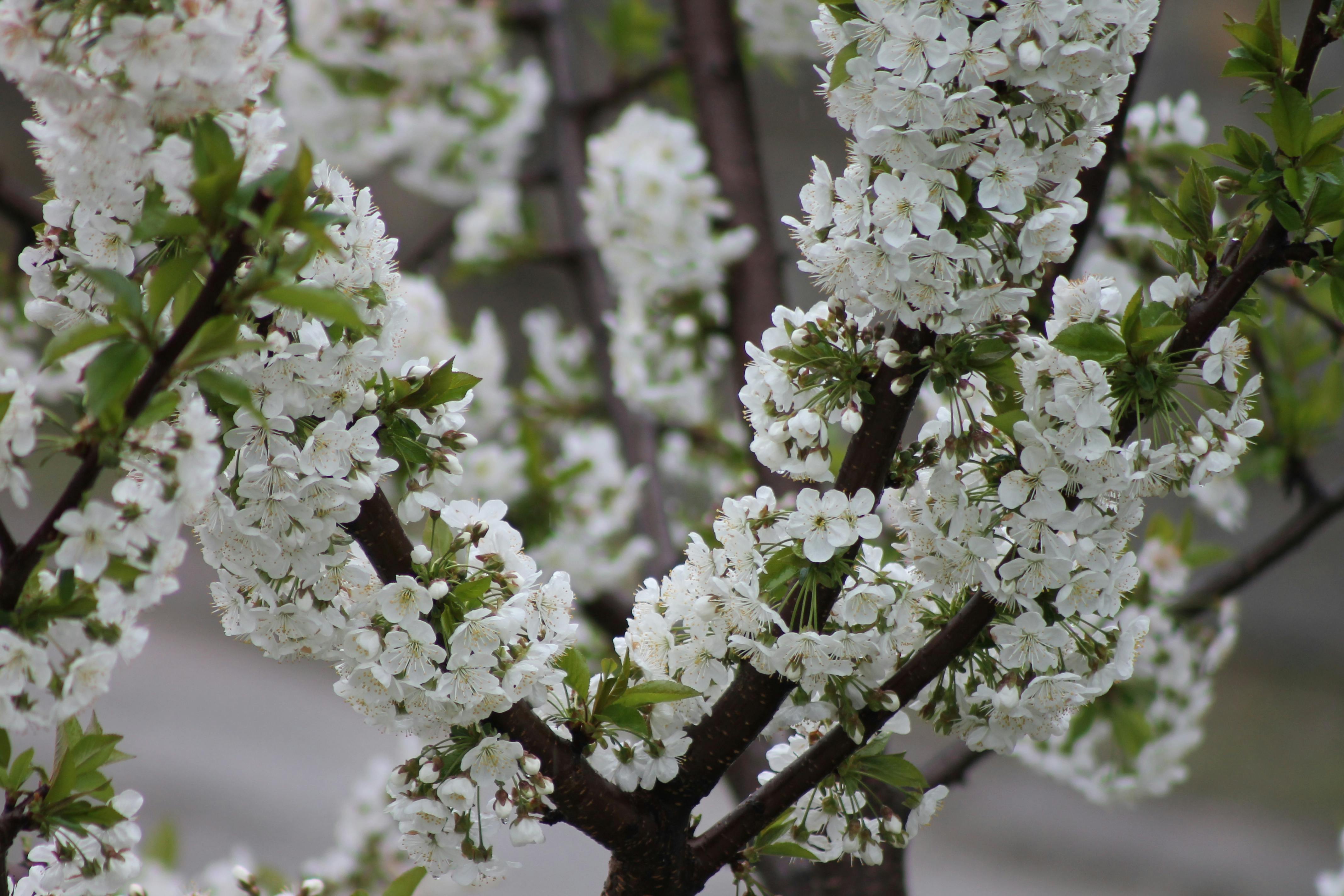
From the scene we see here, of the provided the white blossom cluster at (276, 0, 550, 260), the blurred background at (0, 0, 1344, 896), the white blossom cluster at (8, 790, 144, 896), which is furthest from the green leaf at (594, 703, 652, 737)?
the blurred background at (0, 0, 1344, 896)

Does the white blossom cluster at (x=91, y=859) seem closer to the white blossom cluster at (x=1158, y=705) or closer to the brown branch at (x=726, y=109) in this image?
the white blossom cluster at (x=1158, y=705)

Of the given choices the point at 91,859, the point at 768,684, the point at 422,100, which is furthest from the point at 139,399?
the point at 422,100

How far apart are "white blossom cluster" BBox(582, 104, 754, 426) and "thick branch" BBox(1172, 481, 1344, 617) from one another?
119 cm

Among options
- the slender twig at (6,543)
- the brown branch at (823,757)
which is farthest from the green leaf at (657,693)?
the slender twig at (6,543)

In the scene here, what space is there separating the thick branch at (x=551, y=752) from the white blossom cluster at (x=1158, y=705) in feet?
4.30

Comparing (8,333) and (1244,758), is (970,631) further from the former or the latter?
(1244,758)

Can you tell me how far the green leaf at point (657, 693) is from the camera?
102 cm

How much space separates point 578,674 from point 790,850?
0.29 metres

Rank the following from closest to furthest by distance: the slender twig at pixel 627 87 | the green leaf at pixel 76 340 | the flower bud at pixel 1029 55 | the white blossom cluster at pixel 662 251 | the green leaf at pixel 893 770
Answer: the green leaf at pixel 76 340 → the flower bud at pixel 1029 55 → the green leaf at pixel 893 770 → the white blossom cluster at pixel 662 251 → the slender twig at pixel 627 87

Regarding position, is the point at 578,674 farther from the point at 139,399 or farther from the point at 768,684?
the point at 139,399

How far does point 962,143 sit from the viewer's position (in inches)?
34.5

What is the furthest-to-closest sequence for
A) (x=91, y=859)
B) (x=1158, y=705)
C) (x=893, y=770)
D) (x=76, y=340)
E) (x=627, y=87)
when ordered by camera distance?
(x=627, y=87) → (x=1158, y=705) → (x=893, y=770) → (x=91, y=859) → (x=76, y=340)

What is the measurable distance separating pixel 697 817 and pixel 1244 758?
4722 millimetres

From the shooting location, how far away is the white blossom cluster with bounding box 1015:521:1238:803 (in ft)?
7.07
